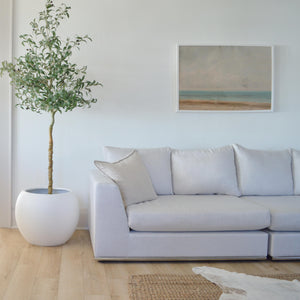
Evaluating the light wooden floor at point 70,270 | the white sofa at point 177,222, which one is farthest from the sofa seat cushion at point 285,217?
the light wooden floor at point 70,270

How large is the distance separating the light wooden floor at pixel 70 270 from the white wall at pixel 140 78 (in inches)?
33.6

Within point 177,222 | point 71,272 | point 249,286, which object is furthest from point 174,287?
point 71,272

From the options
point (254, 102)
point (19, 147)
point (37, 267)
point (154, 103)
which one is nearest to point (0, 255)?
point (37, 267)

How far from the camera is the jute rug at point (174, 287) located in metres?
2.72

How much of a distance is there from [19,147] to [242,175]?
2129 millimetres

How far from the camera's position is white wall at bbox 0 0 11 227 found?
4.36 metres

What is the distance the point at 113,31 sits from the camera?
14.7ft

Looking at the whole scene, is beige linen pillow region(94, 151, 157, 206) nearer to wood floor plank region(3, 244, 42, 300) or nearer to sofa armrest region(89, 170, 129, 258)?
sofa armrest region(89, 170, 129, 258)

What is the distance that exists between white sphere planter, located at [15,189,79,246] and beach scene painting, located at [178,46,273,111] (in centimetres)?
153

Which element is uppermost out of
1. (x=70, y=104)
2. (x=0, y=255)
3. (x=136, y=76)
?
(x=136, y=76)

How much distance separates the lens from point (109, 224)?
11.3ft

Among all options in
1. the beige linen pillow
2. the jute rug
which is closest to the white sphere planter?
the beige linen pillow

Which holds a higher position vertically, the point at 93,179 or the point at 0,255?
the point at 93,179

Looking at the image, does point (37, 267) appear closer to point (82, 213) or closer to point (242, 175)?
point (82, 213)
